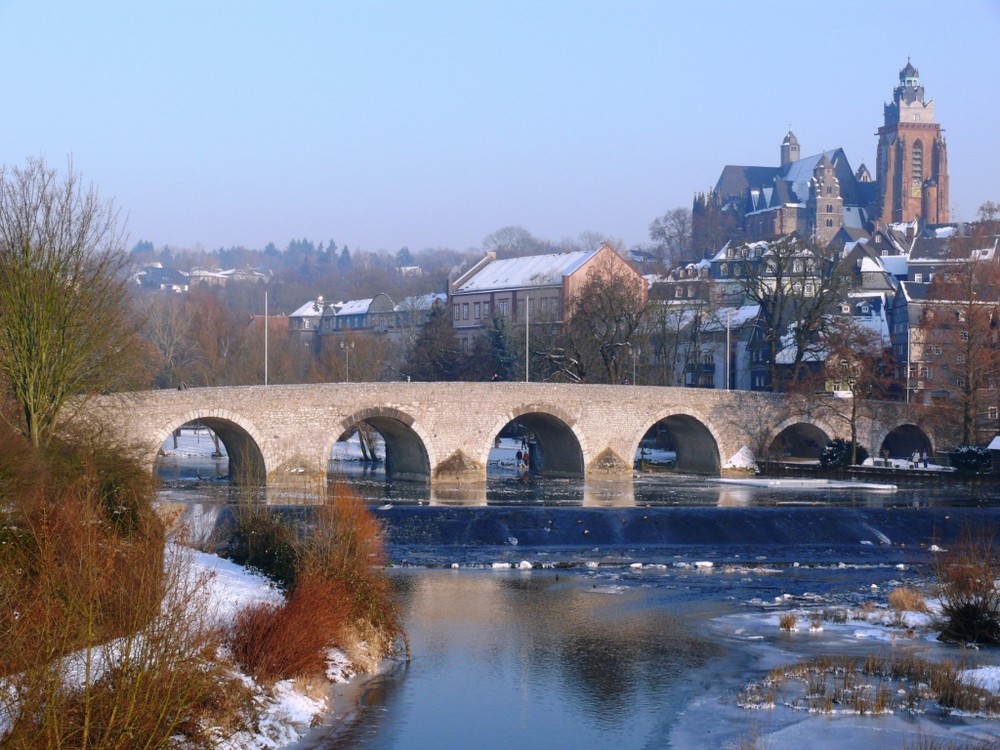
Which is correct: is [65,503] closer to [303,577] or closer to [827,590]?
[303,577]

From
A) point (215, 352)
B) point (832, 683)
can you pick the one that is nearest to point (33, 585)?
point (832, 683)

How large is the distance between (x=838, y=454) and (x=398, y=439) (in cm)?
1406

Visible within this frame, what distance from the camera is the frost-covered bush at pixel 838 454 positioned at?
41.1 m

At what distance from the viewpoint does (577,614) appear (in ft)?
60.6

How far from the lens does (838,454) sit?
41.3 m

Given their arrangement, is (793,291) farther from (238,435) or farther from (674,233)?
(674,233)

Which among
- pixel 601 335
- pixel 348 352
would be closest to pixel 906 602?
pixel 601 335

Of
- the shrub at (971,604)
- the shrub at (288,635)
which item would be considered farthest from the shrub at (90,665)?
the shrub at (971,604)

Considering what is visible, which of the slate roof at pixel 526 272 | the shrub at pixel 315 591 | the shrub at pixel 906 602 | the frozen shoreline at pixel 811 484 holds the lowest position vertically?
the shrub at pixel 906 602

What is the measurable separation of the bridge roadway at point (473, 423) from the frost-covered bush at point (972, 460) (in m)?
3.25

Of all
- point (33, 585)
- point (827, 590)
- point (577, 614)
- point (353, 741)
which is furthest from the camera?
point (827, 590)

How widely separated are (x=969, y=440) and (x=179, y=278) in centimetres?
15620

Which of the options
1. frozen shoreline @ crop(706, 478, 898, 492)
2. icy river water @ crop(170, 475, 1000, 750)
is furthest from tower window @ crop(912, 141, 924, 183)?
icy river water @ crop(170, 475, 1000, 750)

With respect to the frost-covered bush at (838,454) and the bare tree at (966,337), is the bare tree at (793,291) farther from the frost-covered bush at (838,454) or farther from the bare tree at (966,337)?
the bare tree at (966,337)
